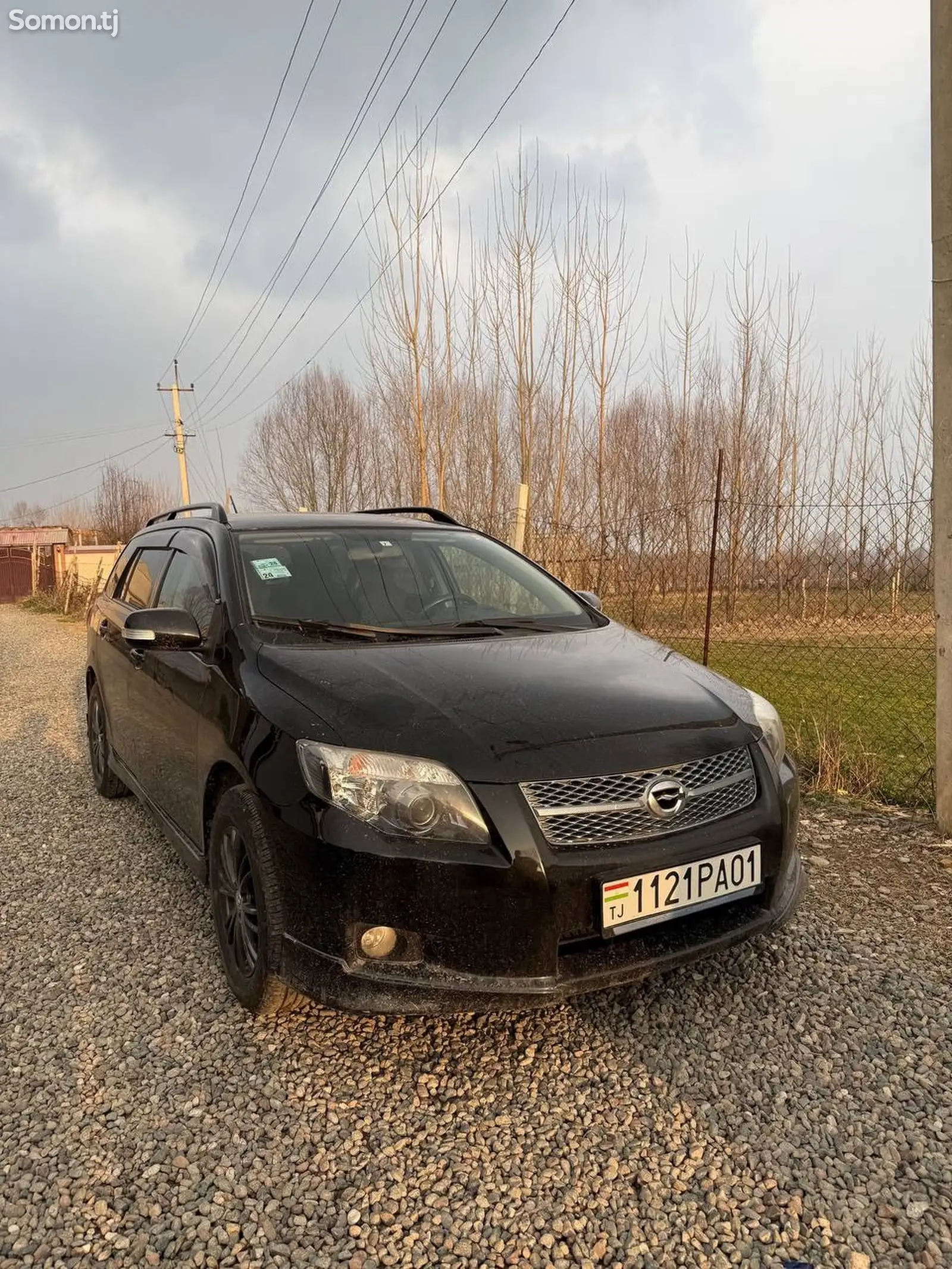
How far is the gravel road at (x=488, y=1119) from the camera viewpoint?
1725 mm

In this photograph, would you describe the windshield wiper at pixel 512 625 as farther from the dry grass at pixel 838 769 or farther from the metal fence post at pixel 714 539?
the metal fence post at pixel 714 539

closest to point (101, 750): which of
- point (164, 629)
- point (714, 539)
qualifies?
point (164, 629)

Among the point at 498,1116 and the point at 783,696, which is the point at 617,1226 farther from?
the point at 783,696

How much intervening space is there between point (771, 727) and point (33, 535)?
63.3m

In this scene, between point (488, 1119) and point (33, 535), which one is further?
point (33, 535)

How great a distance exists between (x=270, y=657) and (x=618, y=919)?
1341 mm

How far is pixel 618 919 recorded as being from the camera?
6.96ft

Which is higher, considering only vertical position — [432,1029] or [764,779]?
→ [764,779]

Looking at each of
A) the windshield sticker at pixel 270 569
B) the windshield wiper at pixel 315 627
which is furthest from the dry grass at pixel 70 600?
the windshield wiper at pixel 315 627

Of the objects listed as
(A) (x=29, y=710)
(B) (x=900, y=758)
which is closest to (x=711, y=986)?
(B) (x=900, y=758)

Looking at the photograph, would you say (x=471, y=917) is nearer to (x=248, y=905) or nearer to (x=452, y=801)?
(x=452, y=801)

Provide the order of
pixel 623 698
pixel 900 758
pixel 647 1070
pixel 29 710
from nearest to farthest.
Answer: pixel 647 1070
pixel 623 698
pixel 900 758
pixel 29 710

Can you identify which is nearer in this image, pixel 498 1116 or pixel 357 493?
pixel 498 1116

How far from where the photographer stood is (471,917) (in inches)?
81.2
